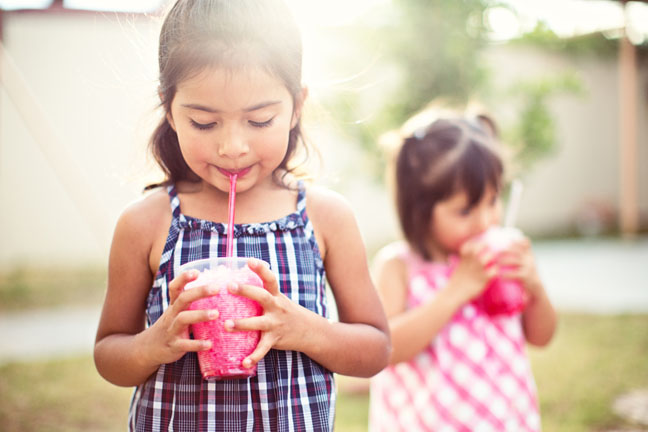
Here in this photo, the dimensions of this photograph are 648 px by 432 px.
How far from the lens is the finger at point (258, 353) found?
52.6 inches

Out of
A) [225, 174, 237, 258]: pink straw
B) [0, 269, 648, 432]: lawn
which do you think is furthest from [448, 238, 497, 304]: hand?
[0, 269, 648, 432]: lawn

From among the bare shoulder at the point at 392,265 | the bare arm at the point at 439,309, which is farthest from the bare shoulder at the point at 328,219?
the bare shoulder at the point at 392,265

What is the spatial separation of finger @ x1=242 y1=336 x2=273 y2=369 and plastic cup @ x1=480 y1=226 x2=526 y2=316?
3.53 ft

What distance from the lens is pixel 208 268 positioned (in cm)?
137

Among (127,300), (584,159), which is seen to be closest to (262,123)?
(127,300)

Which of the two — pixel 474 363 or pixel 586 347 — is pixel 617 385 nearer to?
pixel 586 347

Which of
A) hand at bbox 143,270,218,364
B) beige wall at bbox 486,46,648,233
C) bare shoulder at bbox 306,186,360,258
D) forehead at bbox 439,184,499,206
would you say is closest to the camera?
hand at bbox 143,270,218,364

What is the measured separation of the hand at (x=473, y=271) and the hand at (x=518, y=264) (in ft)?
0.14

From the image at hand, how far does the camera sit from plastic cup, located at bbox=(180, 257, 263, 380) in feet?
4.40

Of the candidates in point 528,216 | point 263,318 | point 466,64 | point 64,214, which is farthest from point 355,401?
point 528,216

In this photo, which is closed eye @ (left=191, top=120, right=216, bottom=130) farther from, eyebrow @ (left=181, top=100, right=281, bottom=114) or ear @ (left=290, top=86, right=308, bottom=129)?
ear @ (left=290, top=86, right=308, bottom=129)

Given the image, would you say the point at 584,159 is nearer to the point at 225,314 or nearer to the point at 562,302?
the point at 562,302

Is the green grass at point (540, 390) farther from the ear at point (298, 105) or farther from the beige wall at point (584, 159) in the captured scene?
the beige wall at point (584, 159)

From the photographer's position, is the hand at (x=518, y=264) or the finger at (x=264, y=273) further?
the hand at (x=518, y=264)
